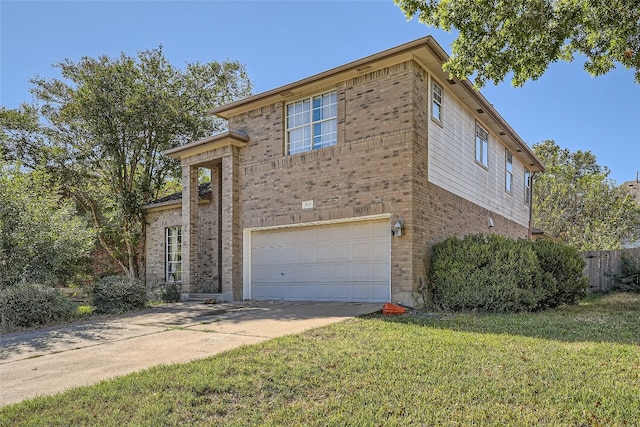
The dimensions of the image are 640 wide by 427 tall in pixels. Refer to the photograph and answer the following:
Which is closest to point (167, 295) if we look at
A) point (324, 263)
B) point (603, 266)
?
point (324, 263)

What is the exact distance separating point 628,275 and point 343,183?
11.4 meters

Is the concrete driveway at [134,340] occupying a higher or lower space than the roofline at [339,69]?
lower

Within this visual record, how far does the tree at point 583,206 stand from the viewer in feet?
90.0

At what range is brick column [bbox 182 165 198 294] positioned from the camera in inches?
578

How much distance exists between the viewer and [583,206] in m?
28.3

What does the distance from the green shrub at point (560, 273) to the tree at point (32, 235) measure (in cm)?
1169

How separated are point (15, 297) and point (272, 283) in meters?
6.32

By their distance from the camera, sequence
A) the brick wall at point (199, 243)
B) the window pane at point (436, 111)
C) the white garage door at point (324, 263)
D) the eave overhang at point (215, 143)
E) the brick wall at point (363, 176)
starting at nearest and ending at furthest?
the brick wall at point (363, 176), the white garage door at point (324, 263), the window pane at point (436, 111), the eave overhang at point (215, 143), the brick wall at point (199, 243)

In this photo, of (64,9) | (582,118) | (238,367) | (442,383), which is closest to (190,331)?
(238,367)

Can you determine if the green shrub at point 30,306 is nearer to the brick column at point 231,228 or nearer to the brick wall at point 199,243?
the brick column at point 231,228

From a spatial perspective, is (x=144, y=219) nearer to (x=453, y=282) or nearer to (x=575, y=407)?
(x=453, y=282)

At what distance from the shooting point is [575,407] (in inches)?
157

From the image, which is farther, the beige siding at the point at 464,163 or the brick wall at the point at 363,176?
the beige siding at the point at 464,163

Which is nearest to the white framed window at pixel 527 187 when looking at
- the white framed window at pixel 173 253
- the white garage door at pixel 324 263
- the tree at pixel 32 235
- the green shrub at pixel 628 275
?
the green shrub at pixel 628 275
